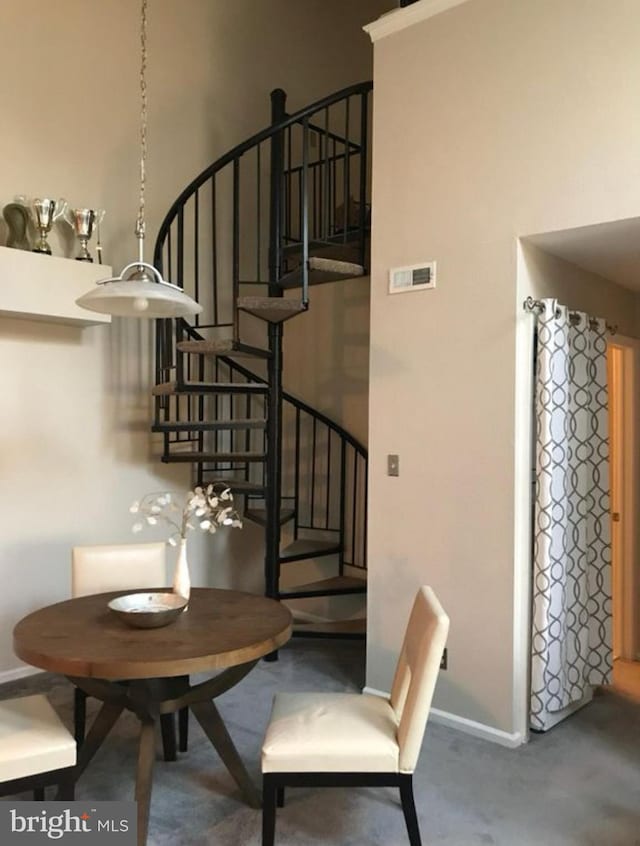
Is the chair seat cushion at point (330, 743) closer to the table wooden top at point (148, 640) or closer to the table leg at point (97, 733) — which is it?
the table wooden top at point (148, 640)

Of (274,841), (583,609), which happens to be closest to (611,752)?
(583,609)

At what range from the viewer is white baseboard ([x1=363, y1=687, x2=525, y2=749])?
3.12m

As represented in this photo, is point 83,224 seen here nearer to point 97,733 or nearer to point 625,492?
point 97,733

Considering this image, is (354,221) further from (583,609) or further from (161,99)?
(583,609)

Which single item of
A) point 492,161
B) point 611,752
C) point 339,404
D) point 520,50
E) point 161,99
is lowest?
point 611,752

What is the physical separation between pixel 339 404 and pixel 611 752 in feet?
9.68

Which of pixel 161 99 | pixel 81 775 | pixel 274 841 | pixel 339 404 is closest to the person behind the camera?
pixel 274 841

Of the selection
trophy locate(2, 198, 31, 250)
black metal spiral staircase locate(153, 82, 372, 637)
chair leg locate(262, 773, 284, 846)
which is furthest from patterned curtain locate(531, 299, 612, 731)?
trophy locate(2, 198, 31, 250)

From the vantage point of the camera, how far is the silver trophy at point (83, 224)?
4.03 m

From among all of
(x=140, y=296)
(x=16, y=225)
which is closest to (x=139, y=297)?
(x=140, y=296)

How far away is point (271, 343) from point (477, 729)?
97.0 inches

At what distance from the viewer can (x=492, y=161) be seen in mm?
3240

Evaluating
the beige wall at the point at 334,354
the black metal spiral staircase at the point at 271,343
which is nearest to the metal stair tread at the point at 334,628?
the black metal spiral staircase at the point at 271,343

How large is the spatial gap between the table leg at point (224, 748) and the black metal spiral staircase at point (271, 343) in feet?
5.63
